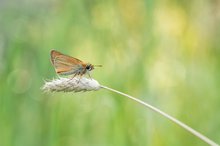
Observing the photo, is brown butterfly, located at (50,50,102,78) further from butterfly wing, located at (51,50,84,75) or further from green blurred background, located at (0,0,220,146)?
green blurred background, located at (0,0,220,146)

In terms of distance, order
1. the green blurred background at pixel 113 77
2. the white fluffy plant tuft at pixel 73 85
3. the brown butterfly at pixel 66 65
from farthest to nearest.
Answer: the green blurred background at pixel 113 77, the brown butterfly at pixel 66 65, the white fluffy plant tuft at pixel 73 85

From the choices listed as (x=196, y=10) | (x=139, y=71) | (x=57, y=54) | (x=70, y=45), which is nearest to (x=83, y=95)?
(x=70, y=45)

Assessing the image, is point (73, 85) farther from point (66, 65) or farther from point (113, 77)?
point (113, 77)

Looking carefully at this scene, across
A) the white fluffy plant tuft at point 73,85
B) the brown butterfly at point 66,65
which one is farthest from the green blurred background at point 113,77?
the white fluffy plant tuft at point 73,85

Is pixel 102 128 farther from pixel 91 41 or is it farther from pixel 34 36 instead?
pixel 34 36

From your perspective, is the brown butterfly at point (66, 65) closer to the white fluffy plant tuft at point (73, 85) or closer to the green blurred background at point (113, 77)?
the white fluffy plant tuft at point (73, 85)

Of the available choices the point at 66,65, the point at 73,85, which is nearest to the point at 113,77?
the point at 66,65

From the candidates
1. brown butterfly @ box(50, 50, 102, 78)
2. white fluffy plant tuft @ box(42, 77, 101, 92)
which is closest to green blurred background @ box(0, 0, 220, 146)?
brown butterfly @ box(50, 50, 102, 78)

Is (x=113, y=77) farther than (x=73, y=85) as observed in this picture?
Yes

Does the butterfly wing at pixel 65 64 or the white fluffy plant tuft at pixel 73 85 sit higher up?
the butterfly wing at pixel 65 64
